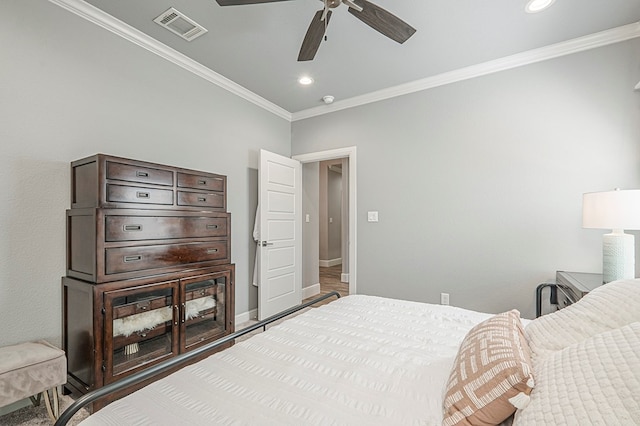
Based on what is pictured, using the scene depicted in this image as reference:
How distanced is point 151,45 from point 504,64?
3278 mm

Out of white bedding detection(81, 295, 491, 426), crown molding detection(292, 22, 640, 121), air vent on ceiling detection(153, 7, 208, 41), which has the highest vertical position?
air vent on ceiling detection(153, 7, 208, 41)

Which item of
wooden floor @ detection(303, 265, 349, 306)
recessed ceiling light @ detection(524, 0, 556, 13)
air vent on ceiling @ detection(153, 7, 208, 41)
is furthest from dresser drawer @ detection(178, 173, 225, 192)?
recessed ceiling light @ detection(524, 0, 556, 13)

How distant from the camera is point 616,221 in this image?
72.9 inches

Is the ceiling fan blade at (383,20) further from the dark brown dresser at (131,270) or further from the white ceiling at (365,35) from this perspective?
the dark brown dresser at (131,270)

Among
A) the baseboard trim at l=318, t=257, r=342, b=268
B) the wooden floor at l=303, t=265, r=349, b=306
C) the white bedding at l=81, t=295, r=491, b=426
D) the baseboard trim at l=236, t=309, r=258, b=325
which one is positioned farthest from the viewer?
the baseboard trim at l=318, t=257, r=342, b=268

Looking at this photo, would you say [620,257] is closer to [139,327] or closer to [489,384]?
[489,384]

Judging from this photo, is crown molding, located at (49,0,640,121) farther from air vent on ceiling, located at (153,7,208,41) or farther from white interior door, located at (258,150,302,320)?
white interior door, located at (258,150,302,320)

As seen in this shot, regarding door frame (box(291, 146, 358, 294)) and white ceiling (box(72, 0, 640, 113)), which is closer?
white ceiling (box(72, 0, 640, 113))

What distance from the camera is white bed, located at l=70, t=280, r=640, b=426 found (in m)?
0.63

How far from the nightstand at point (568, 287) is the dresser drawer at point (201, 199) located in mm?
2789

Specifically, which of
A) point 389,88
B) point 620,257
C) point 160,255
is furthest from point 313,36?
point 620,257

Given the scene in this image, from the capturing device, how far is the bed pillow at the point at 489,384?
77 centimetres

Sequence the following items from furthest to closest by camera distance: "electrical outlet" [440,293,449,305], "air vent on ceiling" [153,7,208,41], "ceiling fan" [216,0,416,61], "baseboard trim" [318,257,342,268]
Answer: "baseboard trim" [318,257,342,268], "electrical outlet" [440,293,449,305], "air vent on ceiling" [153,7,208,41], "ceiling fan" [216,0,416,61]

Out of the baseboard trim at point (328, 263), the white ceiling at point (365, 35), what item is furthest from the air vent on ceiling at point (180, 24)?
the baseboard trim at point (328, 263)
